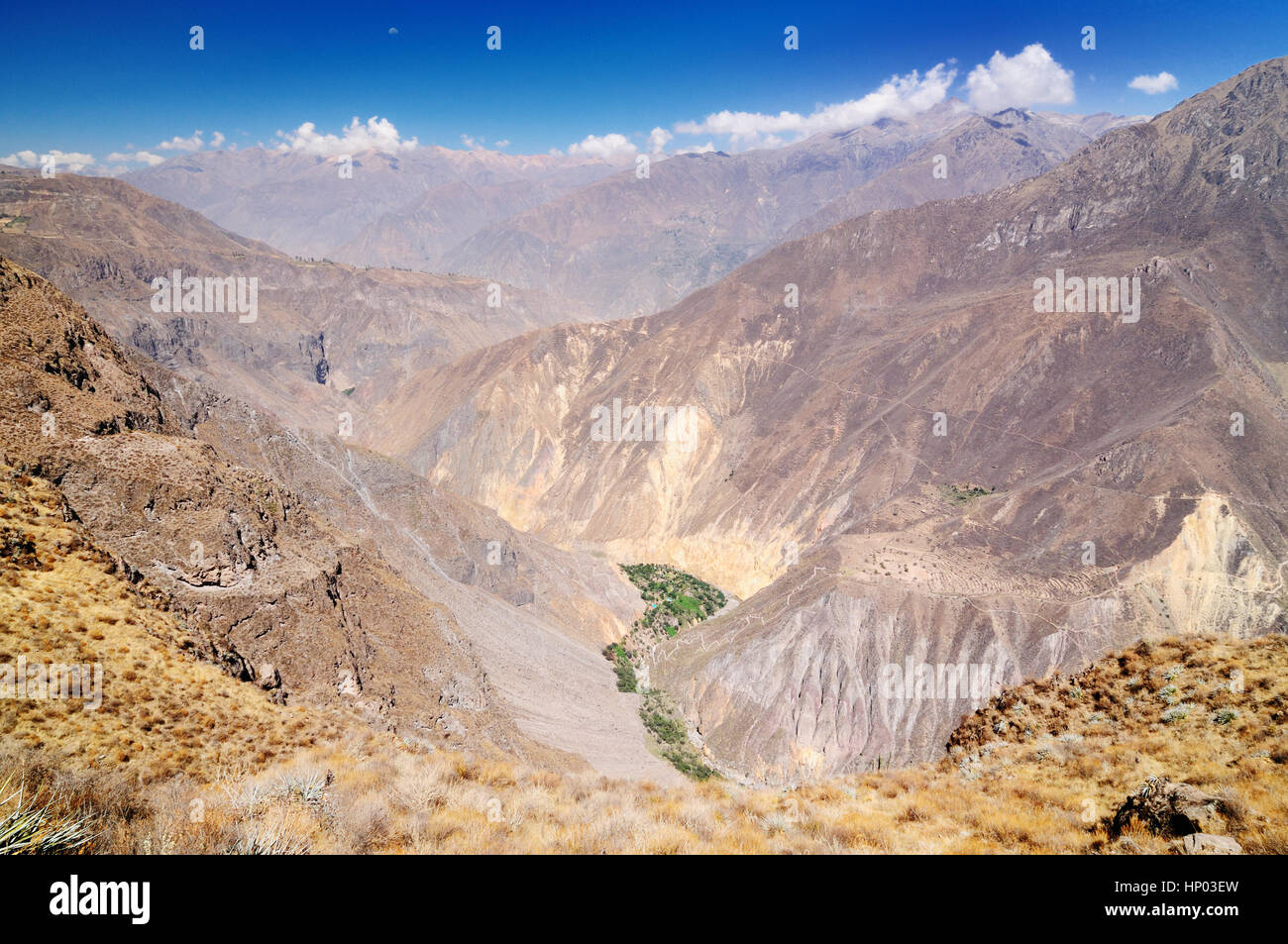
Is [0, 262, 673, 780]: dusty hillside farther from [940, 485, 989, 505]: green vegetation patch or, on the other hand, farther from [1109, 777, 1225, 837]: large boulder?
[940, 485, 989, 505]: green vegetation patch

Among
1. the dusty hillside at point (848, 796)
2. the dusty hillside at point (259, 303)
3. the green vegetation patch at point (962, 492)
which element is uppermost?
the dusty hillside at point (259, 303)

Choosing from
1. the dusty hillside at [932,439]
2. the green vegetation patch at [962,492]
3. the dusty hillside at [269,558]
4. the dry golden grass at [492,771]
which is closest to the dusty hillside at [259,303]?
the dusty hillside at [932,439]

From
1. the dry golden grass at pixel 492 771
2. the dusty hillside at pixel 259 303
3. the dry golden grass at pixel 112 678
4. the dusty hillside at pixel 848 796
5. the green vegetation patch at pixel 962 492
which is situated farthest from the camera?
the dusty hillside at pixel 259 303

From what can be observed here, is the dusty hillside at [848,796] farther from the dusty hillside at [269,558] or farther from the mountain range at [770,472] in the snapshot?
the dusty hillside at [269,558]

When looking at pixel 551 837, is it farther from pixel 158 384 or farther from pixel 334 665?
pixel 158 384

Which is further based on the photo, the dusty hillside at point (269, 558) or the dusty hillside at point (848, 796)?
the dusty hillside at point (269, 558)

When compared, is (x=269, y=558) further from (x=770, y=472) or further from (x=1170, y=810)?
(x=770, y=472)
